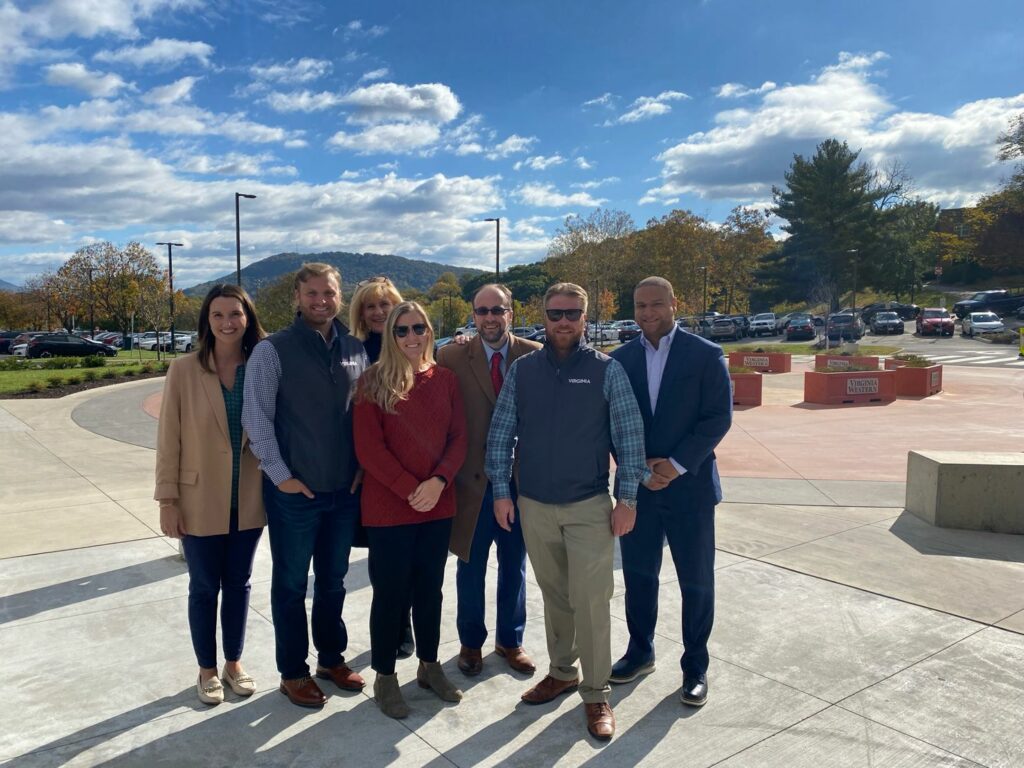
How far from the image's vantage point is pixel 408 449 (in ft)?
10.6

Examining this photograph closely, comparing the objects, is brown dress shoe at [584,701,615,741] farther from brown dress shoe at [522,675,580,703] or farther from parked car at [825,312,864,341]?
parked car at [825,312,864,341]

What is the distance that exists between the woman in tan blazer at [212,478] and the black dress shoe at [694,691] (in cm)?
196

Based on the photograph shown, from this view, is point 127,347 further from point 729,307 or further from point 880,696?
point 880,696

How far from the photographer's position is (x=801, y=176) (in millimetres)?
56500

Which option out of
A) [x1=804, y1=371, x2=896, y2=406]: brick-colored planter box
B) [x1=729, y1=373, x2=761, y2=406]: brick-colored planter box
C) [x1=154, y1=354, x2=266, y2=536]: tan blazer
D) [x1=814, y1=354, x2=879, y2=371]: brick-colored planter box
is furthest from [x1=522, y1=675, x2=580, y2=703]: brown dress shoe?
[x1=814, y1=354, x2=879, y2=371]: brick-colored planter box

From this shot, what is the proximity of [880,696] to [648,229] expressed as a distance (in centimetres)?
6028

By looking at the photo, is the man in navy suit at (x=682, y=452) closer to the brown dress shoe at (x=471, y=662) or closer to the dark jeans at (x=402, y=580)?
the brown dress shoe at (x=471, y=662)

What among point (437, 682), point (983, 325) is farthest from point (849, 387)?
point (983, 325)

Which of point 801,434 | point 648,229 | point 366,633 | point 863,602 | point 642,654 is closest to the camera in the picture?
point 642,654

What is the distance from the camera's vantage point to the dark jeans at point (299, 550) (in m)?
3.31

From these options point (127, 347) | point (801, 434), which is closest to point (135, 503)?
point (801, 434)

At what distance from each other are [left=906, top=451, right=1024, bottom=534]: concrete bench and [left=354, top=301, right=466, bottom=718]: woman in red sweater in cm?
466

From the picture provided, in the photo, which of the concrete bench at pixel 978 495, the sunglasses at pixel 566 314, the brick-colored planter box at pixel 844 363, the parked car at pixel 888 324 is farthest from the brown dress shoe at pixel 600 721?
the parked car at pixel 888 324

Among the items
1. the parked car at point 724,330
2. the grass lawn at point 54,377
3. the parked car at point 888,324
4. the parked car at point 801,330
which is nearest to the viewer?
the grass lawn at point 54,377
